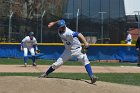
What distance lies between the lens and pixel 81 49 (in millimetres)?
12188

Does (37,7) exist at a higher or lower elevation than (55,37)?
higher

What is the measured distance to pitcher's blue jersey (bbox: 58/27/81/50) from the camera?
1194 centimetres

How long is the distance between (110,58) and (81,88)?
18.1 meters

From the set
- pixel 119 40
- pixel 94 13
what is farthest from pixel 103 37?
pixel 94 13

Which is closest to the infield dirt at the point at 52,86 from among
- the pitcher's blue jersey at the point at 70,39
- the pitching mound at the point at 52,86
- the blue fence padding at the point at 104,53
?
the pitching mound at the point at 52,86

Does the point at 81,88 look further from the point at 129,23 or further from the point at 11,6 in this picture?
the point at 11,6

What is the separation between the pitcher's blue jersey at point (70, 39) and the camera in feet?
39.2

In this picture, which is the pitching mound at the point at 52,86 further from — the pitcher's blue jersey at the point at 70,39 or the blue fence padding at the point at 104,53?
the blue fence padding at the point at 104,53

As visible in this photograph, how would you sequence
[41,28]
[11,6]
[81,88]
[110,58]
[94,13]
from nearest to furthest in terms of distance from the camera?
[81,88], [110,58], [41,28], [94,13], [11,6]

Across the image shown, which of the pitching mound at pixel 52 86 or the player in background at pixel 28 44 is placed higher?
the player in background at pixel 28 44

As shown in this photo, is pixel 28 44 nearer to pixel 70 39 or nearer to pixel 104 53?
pixel 104 53

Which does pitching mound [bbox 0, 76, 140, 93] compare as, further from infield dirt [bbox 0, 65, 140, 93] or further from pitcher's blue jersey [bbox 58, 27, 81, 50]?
pitcher's blue jersey [bbox 58, 27, 81, 50]

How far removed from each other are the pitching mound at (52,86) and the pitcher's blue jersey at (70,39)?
4.05 feet

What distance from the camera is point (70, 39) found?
12.0 metres
